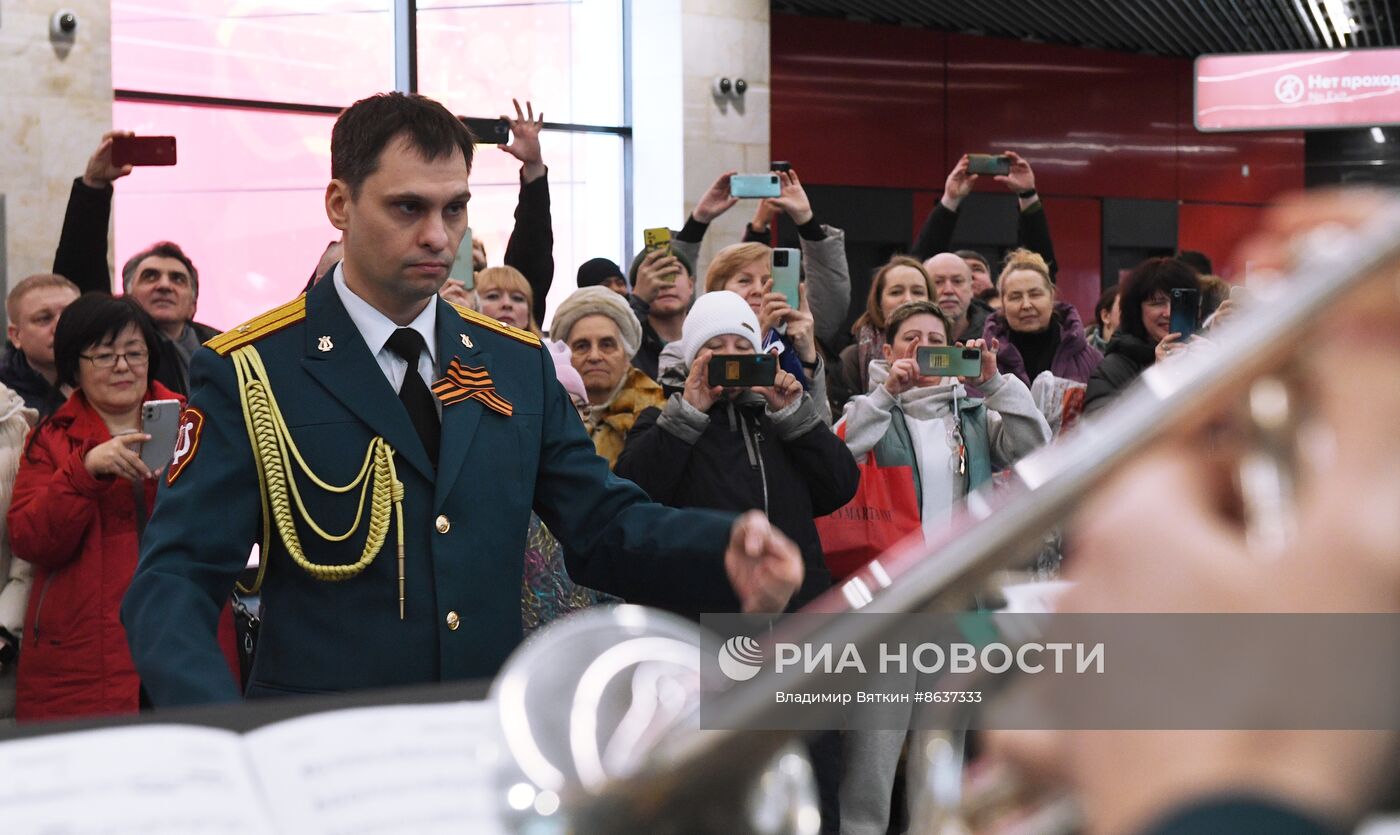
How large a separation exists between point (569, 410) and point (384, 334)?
0.26 meters

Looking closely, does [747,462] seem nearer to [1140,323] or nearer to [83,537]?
[83,537]

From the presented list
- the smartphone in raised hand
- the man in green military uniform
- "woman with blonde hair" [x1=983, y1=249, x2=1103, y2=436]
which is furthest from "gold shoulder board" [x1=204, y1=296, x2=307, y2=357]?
"woman with blonde hair" [x1=983, y1=249, x2=1103, y2=436]

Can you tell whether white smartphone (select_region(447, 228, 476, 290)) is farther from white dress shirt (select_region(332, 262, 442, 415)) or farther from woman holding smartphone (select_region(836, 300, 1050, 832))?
white dress shirt (select_region(332, 262, 442, 415))

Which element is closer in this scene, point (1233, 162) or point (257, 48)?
point (257, 48)

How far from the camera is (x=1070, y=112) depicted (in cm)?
1397

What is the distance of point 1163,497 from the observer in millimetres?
476

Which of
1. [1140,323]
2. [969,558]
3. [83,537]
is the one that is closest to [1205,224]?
[1140,323]

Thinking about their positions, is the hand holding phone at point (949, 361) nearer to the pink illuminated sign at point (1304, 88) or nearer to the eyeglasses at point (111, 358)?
the eyeglasses at point (111, 358)

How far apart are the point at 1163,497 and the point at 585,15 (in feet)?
29.9

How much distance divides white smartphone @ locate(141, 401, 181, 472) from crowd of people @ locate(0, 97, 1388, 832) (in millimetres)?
30

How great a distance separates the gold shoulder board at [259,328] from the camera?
1.92m

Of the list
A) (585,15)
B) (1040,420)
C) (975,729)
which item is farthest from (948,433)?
(585,15)

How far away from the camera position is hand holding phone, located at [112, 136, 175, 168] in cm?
443

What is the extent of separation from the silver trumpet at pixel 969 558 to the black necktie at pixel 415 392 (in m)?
1.30
